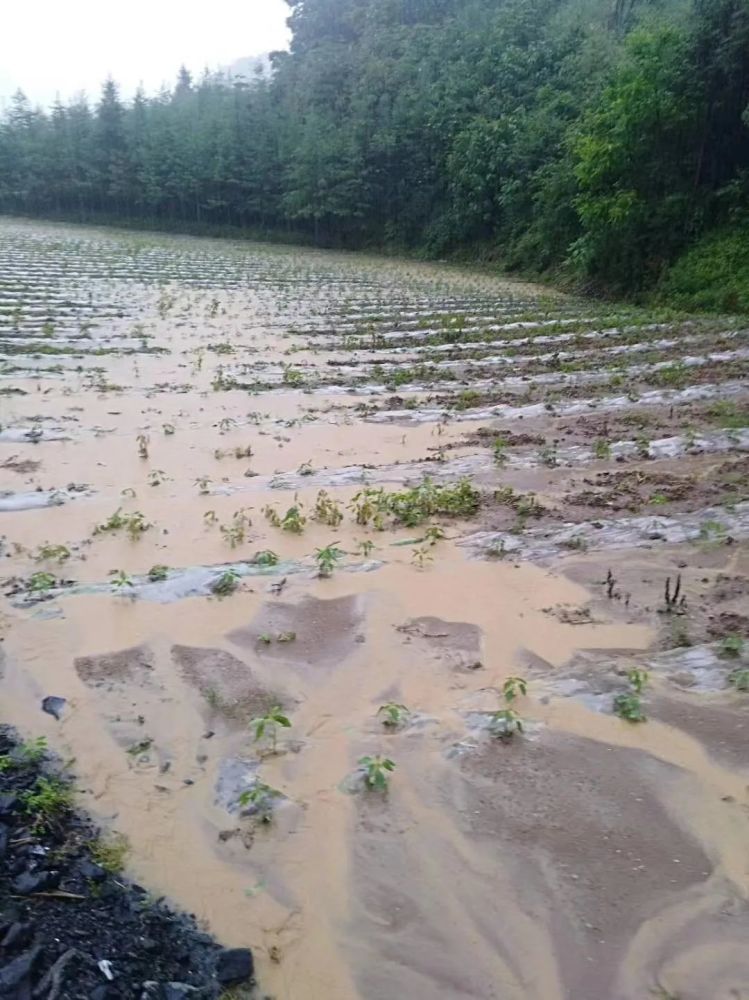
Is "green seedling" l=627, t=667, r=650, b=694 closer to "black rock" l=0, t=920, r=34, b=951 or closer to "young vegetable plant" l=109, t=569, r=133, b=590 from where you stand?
"black rock" l=0, t=920, r=34, b=951

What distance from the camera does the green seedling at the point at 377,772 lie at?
2.68 m

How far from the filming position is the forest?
15.4 m

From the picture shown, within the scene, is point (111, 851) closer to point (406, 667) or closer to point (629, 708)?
point (406, 667)

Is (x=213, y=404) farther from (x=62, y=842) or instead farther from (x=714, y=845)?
(x=714, y=845)

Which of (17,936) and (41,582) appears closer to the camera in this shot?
(17,936)

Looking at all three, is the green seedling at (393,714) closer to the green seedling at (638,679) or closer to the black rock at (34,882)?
the green seedling at (638,679)

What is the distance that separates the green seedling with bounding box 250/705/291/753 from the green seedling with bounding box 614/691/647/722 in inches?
51.9

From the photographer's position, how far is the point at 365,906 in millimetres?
2250

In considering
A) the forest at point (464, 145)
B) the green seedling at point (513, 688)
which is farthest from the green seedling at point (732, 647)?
the forest at point (464, 145)

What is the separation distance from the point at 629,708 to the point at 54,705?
233 cm

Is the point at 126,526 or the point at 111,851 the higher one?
the point at 126,526

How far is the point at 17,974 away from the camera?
197cm

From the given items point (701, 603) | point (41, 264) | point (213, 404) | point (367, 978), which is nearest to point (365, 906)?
point (367, 978)

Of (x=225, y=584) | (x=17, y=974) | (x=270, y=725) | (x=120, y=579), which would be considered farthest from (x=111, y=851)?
(x=120, y=579)
